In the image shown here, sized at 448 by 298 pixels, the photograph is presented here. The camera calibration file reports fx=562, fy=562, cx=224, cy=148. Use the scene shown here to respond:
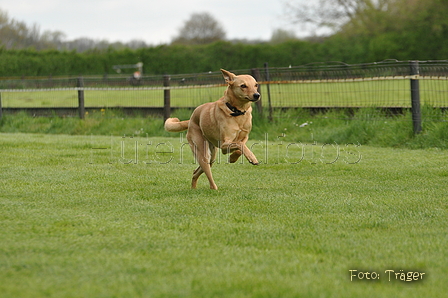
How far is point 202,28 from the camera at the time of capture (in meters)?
58.1

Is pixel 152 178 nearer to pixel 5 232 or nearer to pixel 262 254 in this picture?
pixel 5 232

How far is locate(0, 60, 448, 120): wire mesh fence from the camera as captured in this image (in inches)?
431

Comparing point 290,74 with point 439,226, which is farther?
point 290,74

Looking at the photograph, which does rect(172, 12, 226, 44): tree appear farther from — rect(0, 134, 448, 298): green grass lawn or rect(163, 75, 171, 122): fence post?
rect(0, 134, 448, 298): green grass lawn

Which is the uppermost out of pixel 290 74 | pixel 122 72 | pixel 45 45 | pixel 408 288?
pixel 45 45

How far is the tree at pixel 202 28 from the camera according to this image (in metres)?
56.4

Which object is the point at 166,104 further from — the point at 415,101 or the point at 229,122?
the point at 229,122

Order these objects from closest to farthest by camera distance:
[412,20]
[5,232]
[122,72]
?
[5,232]
[412,20]
[122,72]

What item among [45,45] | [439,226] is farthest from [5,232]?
[45,45]

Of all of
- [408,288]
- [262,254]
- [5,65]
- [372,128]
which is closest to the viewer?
[408,288]

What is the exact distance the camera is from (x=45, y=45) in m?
43.2

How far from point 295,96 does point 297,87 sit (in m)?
0.68

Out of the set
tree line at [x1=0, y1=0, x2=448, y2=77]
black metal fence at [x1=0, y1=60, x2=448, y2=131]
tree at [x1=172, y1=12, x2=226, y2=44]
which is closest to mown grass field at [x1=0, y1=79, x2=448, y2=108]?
black metal fence at [x1=0, y1=60, x2=448, y2=131]

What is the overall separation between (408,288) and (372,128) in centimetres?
802
